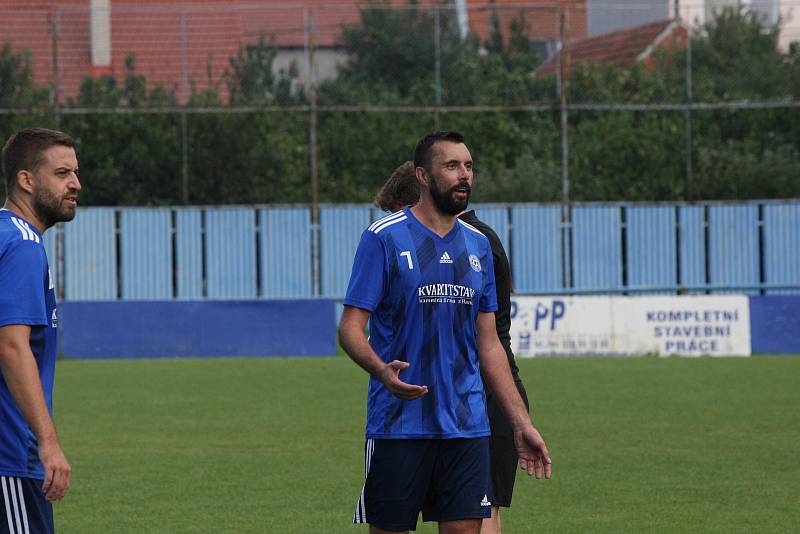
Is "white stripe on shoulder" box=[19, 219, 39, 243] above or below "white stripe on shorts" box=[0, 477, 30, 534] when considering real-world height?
above

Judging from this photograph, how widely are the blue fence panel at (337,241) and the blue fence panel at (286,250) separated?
321 mm

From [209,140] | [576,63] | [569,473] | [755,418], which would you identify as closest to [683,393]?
[755,418]

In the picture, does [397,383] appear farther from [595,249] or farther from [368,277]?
[595,249]

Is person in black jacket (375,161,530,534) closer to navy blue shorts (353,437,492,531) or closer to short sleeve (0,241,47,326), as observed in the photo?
navy blue shorts (353,437,492,531)

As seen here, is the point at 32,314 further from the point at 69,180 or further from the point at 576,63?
the point at 576,63

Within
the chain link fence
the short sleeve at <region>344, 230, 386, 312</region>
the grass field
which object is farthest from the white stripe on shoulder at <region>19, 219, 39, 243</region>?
the chain link fence

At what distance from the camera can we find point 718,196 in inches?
1323

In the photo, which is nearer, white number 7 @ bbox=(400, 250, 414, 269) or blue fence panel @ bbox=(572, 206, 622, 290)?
white number 7 @ bbox=(400, 250, 414, 269)

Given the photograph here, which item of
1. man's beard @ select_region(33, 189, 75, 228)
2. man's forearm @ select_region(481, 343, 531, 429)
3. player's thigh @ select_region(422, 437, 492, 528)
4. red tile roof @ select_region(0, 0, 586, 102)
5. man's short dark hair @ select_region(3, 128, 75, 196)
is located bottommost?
player's thigh @ select_region(422, 437, 492, 528)

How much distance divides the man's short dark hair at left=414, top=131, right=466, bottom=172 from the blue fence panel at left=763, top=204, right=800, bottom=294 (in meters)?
25.6

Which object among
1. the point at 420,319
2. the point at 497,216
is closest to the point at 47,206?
the point at 420,319

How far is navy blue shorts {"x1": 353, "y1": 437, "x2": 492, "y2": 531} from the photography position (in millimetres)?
6051

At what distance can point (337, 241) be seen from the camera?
30562 mm

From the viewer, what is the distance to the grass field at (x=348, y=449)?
9.81 metres
